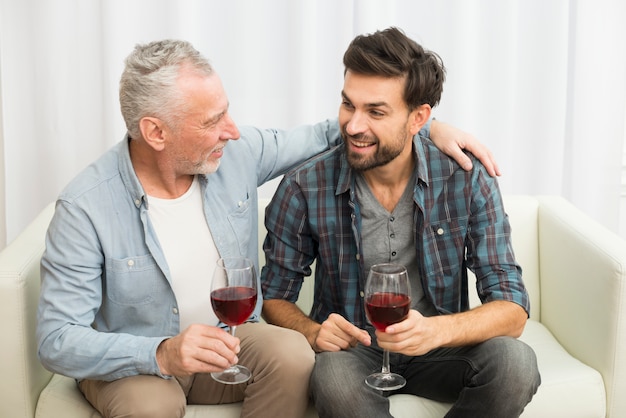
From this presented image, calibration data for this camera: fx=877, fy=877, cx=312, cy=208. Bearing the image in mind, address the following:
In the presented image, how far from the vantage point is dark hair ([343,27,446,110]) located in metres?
2.24

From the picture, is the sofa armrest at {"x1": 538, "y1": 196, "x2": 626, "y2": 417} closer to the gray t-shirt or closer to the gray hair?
the gray t-shirt

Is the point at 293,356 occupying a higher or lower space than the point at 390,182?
lower

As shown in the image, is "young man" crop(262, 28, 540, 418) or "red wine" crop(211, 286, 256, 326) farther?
"young man" crop(262, 28, 540, 418)

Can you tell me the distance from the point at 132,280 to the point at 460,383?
0.85 m

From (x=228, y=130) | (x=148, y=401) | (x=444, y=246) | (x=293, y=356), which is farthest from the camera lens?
(x=444, y=246)

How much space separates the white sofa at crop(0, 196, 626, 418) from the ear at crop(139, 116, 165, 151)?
451mm

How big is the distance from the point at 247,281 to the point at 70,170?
1.58 metres

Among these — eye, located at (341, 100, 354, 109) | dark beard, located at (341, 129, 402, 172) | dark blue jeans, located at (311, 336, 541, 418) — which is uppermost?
eye, located at (341, 100, 354, 109)

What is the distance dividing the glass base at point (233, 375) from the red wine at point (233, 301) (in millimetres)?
189

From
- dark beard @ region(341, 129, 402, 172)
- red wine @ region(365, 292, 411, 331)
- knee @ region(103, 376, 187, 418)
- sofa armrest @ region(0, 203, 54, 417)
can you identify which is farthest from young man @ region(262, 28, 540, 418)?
sofa armrest @ region(0, 203, 54, 417)

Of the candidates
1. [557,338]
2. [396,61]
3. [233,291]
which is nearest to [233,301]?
[233,291]

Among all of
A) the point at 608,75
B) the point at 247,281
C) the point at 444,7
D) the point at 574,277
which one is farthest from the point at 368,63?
the point at 608,75

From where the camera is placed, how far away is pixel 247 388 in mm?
2150

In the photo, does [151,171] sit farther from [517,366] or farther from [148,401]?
[517,366]
